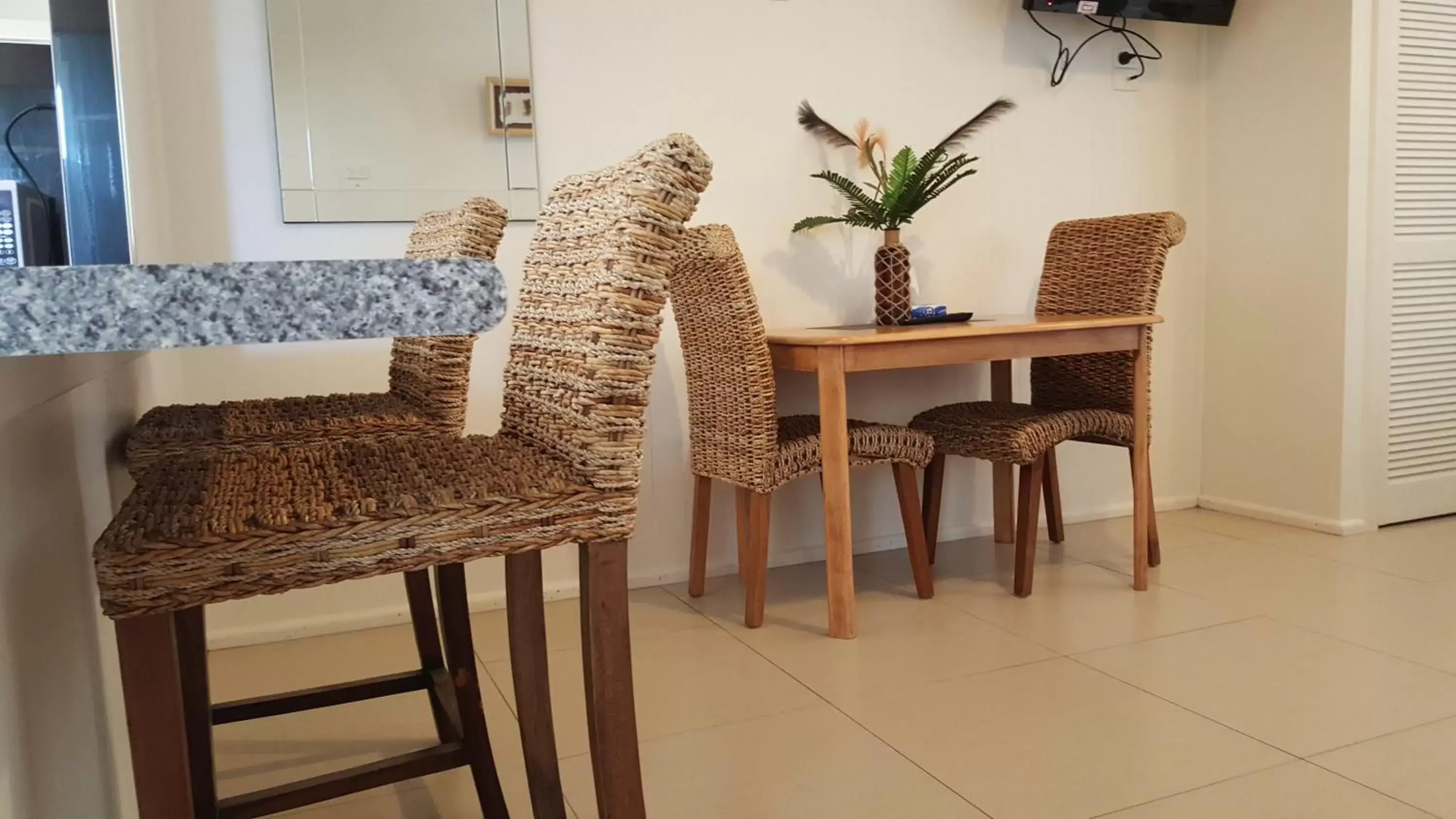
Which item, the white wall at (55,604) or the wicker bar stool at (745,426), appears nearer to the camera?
the white wall at (55,604)

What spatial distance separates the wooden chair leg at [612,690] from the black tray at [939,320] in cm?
174

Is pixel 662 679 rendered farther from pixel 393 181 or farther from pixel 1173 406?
pixel 1173 406

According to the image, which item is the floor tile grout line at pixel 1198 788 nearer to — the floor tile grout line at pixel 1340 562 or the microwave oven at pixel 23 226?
the floor tile grout line at pixel 1340 562

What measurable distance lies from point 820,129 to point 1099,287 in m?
0.92

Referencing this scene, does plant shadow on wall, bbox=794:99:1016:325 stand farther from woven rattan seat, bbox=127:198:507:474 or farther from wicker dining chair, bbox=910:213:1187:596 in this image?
woven rattan seat, bbox=127:198:507:474

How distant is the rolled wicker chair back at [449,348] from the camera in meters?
1.47

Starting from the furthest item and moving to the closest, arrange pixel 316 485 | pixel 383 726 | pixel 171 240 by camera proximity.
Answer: pixel 171 240 < pixel 383 726 < pixel 316 485

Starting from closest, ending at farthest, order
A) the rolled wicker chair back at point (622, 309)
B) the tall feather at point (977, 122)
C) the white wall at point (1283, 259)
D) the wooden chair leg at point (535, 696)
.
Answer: the rolled wicker chair back at point (622, 309) < the wooden chair leg at point (535, 696) < the tall feather at point (977, 122) < the white wall at point (1283, 259)

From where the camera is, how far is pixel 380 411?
1.61 metres

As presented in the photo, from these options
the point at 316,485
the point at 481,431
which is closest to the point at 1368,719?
the point at 316,485

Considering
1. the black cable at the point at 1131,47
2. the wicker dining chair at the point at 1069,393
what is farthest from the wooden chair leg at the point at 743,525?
the black cable at the point at 1131,47

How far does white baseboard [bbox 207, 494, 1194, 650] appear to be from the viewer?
241 cm

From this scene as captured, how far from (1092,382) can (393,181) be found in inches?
77.1

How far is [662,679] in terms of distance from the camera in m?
2.08
